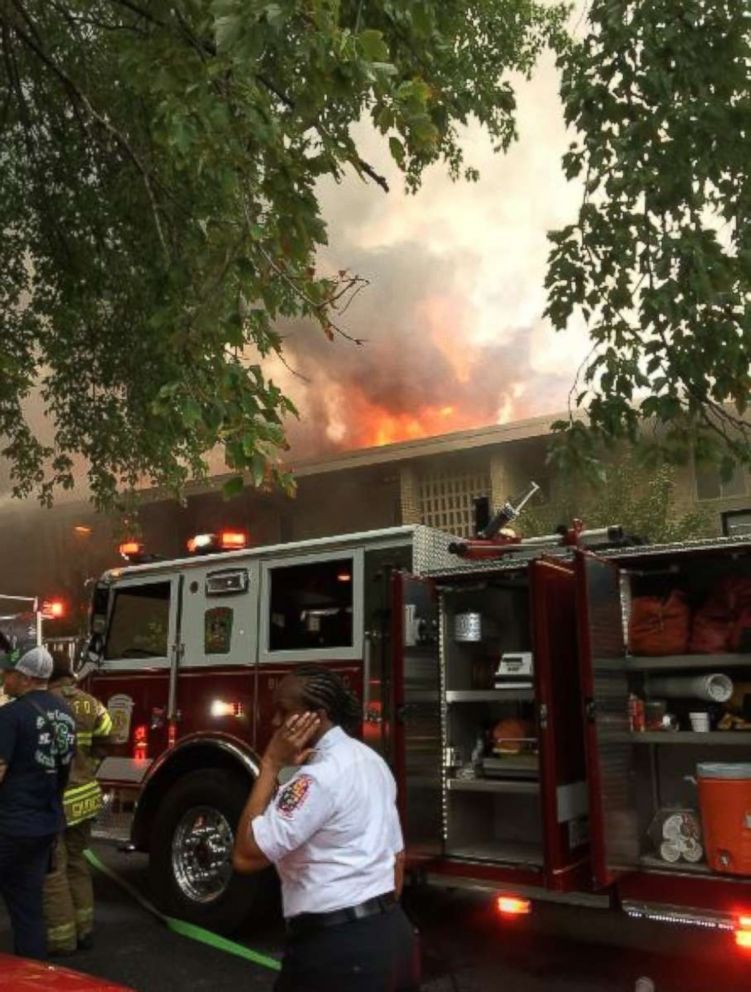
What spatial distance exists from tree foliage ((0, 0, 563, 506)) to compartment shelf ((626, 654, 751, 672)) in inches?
83.1

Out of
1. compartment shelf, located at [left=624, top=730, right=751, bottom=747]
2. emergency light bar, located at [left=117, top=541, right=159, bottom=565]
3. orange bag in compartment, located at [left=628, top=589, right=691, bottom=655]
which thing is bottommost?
compartment shelf, located at [left=624, top=730, right=751, bottom=747]

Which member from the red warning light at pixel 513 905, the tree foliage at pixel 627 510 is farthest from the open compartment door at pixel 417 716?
the tree foliage at pixel 627 510

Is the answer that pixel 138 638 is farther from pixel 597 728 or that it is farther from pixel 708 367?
pixel 708 367

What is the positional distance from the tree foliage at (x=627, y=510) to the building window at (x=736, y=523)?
8.47 meters

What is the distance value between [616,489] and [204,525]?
1103cm

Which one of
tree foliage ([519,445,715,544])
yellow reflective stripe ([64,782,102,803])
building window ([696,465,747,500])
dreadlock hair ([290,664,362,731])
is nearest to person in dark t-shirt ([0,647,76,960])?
yellow reflective stripe ([64,782,102,803])

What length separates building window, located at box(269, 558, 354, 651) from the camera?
568 cm

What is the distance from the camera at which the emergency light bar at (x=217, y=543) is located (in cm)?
650

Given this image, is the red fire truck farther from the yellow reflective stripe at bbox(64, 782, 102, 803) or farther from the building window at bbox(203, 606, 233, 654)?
the yellow reflective stripe at bbox(64, 782, 102, 803)

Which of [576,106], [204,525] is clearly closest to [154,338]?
[576,106]

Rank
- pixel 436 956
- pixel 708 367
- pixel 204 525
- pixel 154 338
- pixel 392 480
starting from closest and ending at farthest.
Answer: pixel 708 367
pixel 436 956
pixel 154 338
pixel 392 480
pixel 204 525

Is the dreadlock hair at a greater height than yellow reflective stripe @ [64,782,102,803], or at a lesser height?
greater

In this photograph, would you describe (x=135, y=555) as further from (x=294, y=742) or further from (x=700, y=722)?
(x=294, y=742)

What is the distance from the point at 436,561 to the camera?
5.57 m
